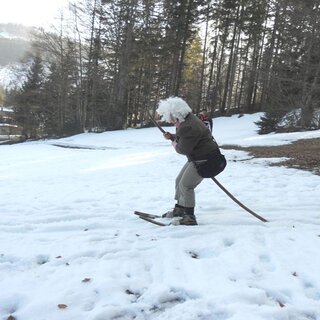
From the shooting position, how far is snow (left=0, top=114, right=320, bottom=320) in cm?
334

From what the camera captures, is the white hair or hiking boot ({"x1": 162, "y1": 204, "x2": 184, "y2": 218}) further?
hiking boot ({"x1": 162, "y1": 204, "x2": 184, "y2": 218})

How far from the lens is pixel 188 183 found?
217 inches

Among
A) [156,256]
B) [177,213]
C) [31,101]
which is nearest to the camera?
[156,256]

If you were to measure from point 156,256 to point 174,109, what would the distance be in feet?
6.56

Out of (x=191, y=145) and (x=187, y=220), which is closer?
(x=191, y=145)

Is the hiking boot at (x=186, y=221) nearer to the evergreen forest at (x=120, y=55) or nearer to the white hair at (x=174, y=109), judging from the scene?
the white hair at (x=174, y=109)

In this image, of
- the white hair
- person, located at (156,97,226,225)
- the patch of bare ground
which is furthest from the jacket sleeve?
the patch of bare ground

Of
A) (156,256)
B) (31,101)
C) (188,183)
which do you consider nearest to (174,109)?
(188,183)

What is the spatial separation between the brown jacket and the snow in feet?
3.35

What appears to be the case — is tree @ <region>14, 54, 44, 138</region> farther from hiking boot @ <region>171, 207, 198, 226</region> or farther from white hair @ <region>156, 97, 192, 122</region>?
hiking boot @ <region>171, 207, 198, 226</region>

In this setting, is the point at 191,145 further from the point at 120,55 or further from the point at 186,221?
the point at 120,55

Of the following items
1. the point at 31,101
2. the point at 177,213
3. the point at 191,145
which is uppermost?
the point at 31,101

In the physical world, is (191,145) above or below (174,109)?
below

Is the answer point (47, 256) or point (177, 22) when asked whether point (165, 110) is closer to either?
point (47, 256)
